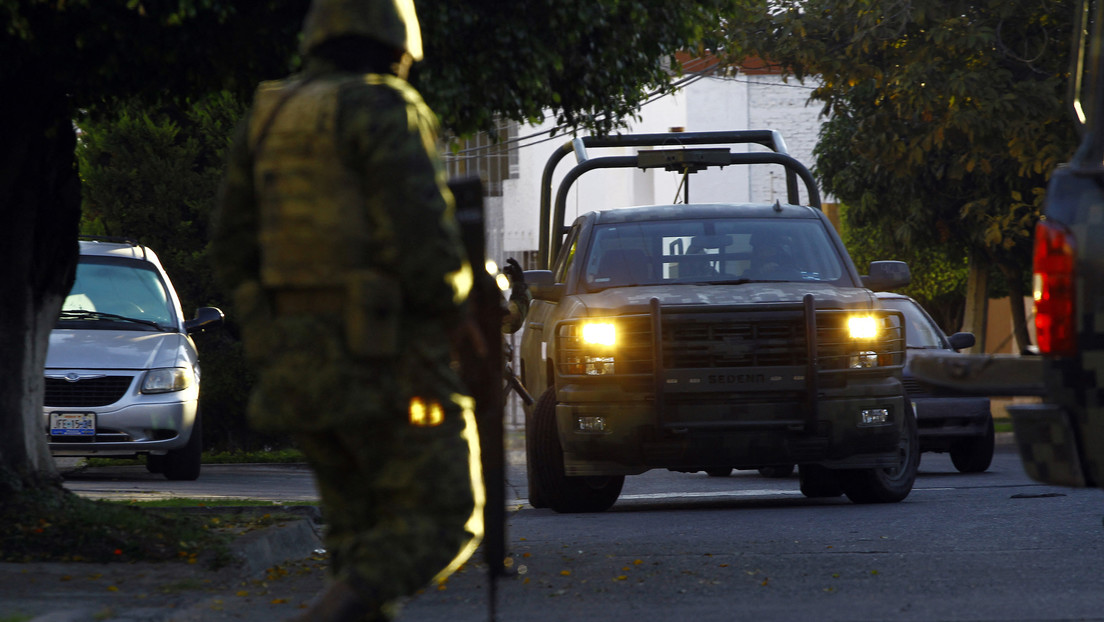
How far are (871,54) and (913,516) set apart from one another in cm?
1175

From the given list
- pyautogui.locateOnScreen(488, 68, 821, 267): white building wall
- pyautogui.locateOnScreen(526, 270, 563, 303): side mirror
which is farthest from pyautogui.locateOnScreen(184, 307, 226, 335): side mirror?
pyautogui.locateOnScreen(488, 68, 821, 267): white building wall

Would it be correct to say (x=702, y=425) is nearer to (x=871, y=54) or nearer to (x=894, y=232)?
(x=871, y=54)

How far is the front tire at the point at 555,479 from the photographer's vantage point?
10.1 meters

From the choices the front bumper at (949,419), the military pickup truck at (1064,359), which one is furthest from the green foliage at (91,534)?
the front bumper at (949,419)

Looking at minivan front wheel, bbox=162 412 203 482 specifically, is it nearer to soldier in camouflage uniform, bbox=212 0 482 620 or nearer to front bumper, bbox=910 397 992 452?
front bumper, bbox=910 397 992 452

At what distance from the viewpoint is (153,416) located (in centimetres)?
1280

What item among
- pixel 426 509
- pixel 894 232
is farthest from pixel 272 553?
pixel 894 232

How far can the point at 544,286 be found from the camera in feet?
33.7

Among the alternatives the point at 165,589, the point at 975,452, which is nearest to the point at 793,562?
the point at 165,589

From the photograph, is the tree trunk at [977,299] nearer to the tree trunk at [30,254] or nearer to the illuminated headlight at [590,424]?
the illuminated headlight at [590,424]

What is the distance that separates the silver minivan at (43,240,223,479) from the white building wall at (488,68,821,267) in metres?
23.8

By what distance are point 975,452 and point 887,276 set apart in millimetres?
4388

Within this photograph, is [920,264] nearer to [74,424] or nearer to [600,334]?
[74,424]

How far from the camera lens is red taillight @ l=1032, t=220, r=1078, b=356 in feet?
14.6
